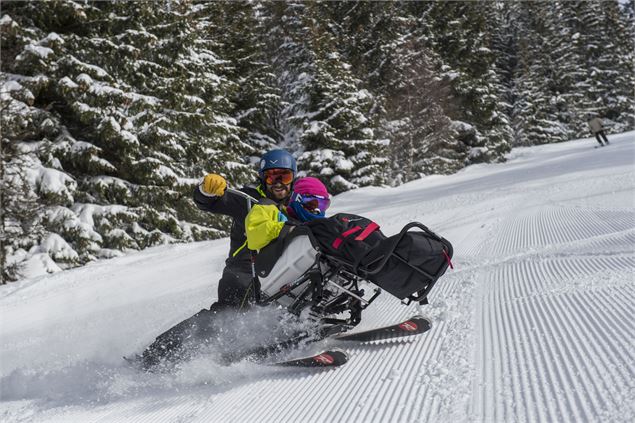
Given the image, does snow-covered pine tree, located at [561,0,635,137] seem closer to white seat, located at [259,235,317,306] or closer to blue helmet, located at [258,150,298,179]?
blue helmet, located at [258,150,298,179]

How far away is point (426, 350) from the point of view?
3037 millimetres

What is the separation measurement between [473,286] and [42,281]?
6788 mm

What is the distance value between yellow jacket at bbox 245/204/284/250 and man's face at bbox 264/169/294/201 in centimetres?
63

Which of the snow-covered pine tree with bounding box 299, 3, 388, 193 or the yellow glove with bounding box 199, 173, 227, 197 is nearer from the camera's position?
the yellow glove with bounding box 199, 173, 227, 197

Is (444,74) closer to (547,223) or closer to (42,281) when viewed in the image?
(547,223)

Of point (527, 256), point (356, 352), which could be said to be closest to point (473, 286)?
point (527, 256)

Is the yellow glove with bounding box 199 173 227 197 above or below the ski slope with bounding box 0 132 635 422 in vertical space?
above

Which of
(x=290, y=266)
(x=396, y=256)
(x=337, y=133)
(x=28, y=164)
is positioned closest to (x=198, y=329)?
(x=290, y=266)

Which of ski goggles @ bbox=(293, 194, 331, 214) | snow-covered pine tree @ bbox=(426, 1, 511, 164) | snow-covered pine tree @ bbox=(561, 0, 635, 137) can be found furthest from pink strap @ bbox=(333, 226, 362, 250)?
snow-covered pine tree @ bbox=(561, 0, 635, 137)

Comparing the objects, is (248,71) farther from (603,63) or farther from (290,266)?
(603,63)

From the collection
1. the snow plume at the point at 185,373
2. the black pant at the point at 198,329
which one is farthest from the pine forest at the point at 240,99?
the black pant at the point at 198,329

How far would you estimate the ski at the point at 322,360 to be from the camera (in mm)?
3066

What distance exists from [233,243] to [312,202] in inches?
Answer: 38.2

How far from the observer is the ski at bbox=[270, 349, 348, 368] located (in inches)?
121
